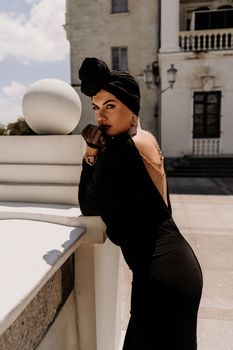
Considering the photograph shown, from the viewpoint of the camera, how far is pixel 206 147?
14.9 m

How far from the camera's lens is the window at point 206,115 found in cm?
1466

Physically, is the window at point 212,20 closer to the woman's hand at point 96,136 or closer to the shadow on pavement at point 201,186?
the shadow on pavement at point 201,186

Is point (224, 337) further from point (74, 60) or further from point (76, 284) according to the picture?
point (74, 60)

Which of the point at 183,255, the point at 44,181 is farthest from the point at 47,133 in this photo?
the point at 183,255

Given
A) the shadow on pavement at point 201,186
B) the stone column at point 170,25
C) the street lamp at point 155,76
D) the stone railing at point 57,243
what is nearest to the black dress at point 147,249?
the stone railing at point 57,243

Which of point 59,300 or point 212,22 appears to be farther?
point 212,22

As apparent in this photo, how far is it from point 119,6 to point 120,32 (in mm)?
1420

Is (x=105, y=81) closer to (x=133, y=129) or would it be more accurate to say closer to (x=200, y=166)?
(x=133, y=129)

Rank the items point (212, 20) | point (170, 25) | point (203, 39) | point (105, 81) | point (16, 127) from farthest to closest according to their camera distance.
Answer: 1. point (16, 127)
2. point (212, 20)
3. point (203, 39)
4. point (170, 25)
5. point (105, 81)

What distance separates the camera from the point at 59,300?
1.49 meters

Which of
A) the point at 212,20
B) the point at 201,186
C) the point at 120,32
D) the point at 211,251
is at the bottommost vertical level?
the point at 201,186

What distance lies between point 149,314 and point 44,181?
38.0 inches

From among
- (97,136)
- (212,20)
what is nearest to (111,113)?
(97,136)

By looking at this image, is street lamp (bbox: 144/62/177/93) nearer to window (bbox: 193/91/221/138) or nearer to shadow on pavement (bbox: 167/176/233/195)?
window (bbox: 193/91/221/138)
